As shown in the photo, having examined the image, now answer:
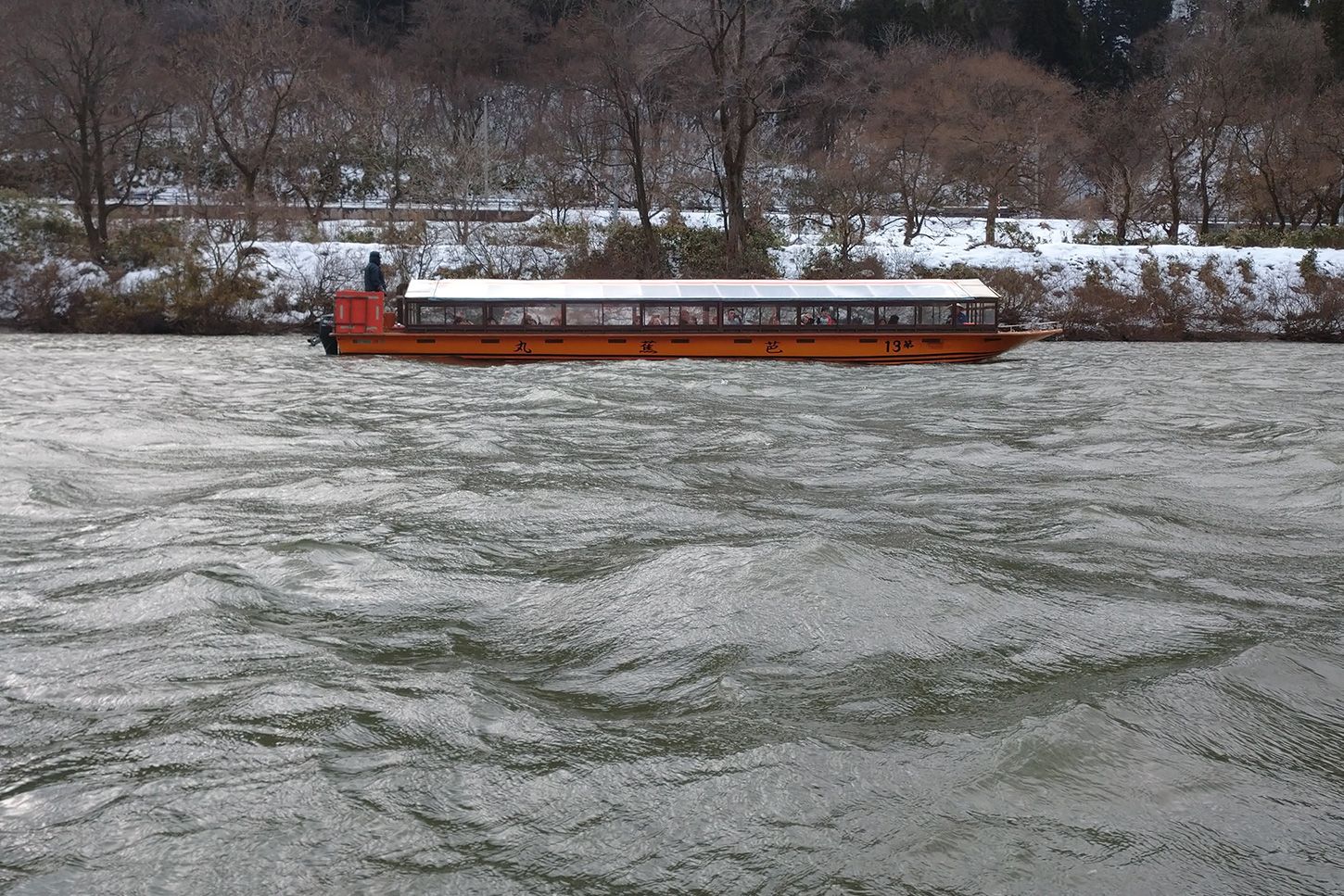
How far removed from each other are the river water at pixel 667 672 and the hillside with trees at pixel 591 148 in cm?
2976

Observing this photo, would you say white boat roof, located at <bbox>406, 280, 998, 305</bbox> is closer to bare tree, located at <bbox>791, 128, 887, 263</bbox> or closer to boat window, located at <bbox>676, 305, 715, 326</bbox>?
boat window, located at <bbox>676, 305, 715, 326</bbox>

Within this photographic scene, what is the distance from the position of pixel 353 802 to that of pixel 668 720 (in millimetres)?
1343

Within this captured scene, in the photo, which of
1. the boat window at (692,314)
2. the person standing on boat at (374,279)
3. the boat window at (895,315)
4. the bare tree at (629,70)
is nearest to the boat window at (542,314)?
the boat window at (692,314)

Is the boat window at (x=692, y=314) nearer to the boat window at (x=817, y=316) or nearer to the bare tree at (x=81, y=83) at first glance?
the boat window at (x=817, y=316)

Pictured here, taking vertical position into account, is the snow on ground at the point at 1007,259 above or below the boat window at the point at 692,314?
above

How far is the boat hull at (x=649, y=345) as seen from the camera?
25.2 metres

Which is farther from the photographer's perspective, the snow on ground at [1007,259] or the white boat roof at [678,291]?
the snow on ground at [1007,259]

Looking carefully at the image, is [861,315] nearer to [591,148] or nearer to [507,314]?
[507,314]

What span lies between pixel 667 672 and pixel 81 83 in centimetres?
4315

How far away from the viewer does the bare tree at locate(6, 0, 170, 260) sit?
39.5 m

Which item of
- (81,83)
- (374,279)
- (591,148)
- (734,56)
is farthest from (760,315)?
(591,148)

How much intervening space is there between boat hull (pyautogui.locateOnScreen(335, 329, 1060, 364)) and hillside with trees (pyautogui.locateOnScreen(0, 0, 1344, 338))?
45.7 ft

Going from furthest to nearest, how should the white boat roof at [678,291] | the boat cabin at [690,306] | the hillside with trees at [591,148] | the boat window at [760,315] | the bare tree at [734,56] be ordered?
the hillside with trees at [591,148] → the bare tree at [734,56] → the boat window at [760,315] → the white boat roof at [678,291] → the boat cabin at [690,306]

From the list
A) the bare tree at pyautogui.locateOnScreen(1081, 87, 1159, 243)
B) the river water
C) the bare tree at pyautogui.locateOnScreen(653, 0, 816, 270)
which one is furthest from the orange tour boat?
the bare tree at pyautogui.locateOnScreen(1081, 87, 1159, 243)
